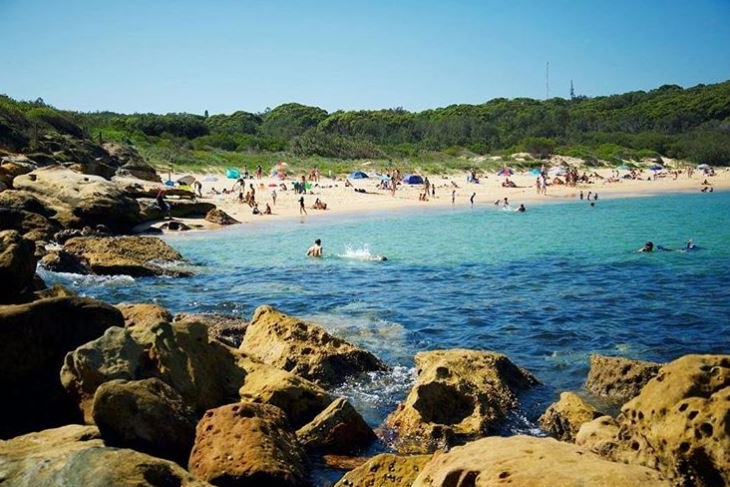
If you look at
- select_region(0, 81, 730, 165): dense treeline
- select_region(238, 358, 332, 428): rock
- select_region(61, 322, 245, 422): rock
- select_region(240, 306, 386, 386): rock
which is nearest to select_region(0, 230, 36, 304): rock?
select_region(61, 322, 245, 422): rock

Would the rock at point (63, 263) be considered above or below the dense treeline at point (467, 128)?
below

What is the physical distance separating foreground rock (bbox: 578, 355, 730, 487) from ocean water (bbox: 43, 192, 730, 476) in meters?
3.21

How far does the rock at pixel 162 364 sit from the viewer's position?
22.3 feet

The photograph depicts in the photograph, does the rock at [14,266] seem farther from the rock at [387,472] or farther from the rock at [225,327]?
the rock at [387,472]

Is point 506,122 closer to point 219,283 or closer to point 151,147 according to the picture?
point 151,147

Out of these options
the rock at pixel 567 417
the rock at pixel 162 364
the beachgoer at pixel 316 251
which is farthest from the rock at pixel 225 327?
the beachgoer at pixel 316 251

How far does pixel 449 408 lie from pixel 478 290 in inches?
397

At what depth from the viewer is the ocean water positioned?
12148 mm

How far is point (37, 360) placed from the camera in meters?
7.27

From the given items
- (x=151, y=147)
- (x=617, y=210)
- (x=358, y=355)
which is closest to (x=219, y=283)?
(x=358, y=355)

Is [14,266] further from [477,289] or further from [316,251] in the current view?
[316,251]

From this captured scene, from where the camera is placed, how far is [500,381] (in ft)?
30.5

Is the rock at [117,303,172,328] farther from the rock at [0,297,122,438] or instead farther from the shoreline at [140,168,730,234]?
the shoreline at [140,168,730,234]

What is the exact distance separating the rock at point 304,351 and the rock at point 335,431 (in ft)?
6.90
